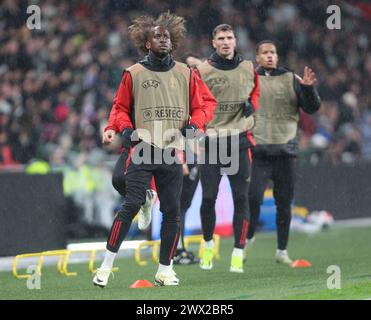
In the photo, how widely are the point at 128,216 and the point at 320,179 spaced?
35.4 ft

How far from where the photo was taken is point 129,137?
409 inches

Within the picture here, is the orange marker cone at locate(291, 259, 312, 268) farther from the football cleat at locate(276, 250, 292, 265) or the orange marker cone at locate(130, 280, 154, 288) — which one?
the orange marker cone at locate(130, 280, 154, 288)

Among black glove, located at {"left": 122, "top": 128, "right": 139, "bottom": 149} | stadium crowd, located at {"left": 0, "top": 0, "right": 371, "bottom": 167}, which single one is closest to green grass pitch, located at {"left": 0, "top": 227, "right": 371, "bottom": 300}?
black glove, located at {"left": 122, "top": 128, "right": 139, "bottom": 149}

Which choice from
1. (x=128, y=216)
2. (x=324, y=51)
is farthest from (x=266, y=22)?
(x=128, y=216)

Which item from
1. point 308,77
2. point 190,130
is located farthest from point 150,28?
point 308,77

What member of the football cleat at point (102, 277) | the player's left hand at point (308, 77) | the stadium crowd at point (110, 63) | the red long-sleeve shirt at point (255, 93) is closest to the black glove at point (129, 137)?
the football cleat at point (102, 277)

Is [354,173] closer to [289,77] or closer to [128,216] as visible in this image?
[289,77]

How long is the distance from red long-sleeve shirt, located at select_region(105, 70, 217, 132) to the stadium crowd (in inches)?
345

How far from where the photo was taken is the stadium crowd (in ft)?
68.4

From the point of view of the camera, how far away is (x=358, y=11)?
28781mm

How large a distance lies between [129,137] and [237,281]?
1918 millimetres

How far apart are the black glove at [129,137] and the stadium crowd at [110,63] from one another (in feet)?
29.7

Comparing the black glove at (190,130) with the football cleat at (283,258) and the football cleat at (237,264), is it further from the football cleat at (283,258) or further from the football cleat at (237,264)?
the football cleat at (283,258)

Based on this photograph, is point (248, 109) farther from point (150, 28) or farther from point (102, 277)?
point (102, 277)
